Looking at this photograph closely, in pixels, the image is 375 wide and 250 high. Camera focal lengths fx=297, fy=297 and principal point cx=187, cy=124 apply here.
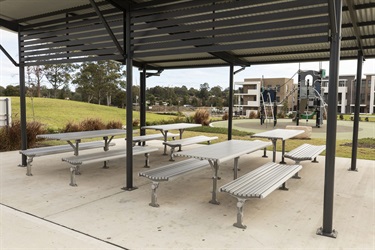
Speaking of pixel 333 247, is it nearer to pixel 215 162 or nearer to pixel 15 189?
pixel 215 162

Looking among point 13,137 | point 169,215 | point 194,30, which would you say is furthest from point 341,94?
point 169,215

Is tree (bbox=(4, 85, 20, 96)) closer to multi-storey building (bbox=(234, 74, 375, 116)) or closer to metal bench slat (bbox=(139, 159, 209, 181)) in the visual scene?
multi-storey building (bbox=(234, 74, 375, 116))

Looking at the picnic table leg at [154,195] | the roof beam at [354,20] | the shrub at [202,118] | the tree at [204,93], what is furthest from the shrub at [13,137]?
the tree at [204,93]

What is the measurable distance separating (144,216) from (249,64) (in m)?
6.45

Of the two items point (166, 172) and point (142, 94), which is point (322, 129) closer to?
point (142, 94)

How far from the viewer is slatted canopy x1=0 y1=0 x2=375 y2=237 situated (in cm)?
347

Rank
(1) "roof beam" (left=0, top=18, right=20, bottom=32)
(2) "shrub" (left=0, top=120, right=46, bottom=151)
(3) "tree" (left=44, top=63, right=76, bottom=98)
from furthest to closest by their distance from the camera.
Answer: (3) "tree" (left=44, top=63, right=76, bottom=98), (2) "shrub" (left=0, top=120, right=46, bottom=151), (1) "roof beam" (left=0, top=18, right=20, bottom=32)

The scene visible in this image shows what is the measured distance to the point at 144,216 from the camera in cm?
391

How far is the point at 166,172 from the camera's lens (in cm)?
454

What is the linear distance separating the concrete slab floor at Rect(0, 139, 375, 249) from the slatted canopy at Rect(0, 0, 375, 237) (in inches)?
17.8

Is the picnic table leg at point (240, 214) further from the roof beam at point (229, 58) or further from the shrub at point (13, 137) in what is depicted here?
the shrub at point (13, 137)

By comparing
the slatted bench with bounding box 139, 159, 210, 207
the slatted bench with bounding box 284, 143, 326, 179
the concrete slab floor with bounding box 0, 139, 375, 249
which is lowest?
the concrete slab floor with bounding box 0, 139, 375, 249

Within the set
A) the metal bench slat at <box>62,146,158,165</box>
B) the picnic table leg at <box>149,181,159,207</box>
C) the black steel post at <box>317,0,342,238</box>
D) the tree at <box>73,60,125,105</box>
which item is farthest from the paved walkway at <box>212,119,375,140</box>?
the tree at <box>73,60,125,105</box>

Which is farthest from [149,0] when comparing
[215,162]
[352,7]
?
[352,7]
